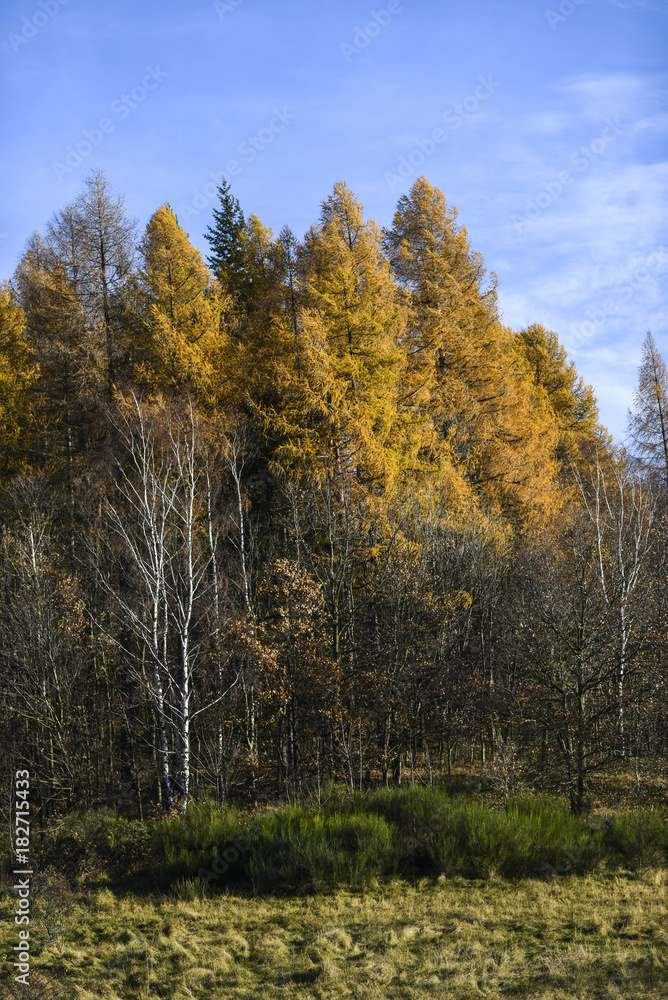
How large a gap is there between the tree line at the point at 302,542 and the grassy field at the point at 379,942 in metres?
3.07

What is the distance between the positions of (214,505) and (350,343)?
544cm

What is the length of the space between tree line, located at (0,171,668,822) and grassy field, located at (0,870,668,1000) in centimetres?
307

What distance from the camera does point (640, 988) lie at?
627 centimetres

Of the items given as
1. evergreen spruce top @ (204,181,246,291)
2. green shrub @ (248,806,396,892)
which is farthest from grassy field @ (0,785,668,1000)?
evergreen spruce top @ (204,181,246,291)

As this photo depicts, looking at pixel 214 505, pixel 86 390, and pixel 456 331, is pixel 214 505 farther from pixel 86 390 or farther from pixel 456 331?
pixel 456 331

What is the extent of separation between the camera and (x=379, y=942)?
757cm

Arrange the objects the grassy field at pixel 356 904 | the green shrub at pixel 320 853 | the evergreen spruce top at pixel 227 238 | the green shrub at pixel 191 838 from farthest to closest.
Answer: the evergreen spruce top at pixel 227 238, the green shrub at pixel 191 838, the green shrub at pixel 320 853, the grassy field at pixel 356 904

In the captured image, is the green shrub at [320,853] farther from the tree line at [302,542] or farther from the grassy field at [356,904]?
the tree line at [302,542]

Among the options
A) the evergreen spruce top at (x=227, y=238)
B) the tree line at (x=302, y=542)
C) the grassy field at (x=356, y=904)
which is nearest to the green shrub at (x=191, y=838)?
the grassy field at (x=356, y=904)

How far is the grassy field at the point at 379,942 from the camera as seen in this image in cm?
664

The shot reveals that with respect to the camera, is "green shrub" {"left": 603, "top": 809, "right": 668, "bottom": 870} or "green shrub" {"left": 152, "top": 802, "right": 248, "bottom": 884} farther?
"green shrub" {"left": 152, "top": 802, "right": 248, "bottom": 884}

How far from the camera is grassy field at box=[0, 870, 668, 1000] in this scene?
6.64 m

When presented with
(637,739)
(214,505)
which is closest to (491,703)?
(637,739)

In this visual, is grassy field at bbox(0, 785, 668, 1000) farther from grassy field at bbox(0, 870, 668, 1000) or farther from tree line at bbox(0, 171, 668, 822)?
tree line at bbox(0, 171, 668, 822)
